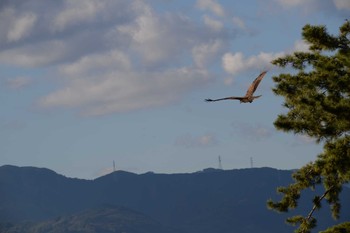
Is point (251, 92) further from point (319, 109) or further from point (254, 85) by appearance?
point (319, 109)

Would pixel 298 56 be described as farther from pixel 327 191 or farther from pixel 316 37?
pixel 327 191

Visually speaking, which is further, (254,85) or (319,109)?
(319,109)

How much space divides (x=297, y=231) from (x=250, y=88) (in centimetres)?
1508

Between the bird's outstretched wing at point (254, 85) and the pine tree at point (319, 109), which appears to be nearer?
the bird's outstretched wing at point (254, 85)

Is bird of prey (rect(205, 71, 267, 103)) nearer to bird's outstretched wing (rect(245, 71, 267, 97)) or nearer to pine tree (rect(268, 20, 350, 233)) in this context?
bird's outstretched wing (rect(245, 71, 267, 97))

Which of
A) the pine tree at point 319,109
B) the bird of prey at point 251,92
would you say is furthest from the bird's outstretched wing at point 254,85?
the pine tree at point 319,109

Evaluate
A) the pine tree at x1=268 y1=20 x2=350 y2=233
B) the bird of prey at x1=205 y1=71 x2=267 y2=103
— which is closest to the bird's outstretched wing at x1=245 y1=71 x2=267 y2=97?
the bird of prey at x1=205 y1=71 x2=267 y2=103

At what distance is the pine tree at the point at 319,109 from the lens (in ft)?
115

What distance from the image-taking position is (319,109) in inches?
1377

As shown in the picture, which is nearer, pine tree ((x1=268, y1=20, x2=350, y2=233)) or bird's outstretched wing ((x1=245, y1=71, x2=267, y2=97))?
bird's outstretched wing ((x1=245, y1=71, x2=267, y2=97))

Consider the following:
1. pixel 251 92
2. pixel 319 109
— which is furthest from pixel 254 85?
pixel 319 109

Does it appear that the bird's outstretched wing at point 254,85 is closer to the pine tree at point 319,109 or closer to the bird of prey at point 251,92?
the bird of prey at point 251,92

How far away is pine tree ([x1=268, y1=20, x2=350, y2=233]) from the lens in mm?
35094

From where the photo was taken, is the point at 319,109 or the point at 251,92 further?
the point at 319,109
